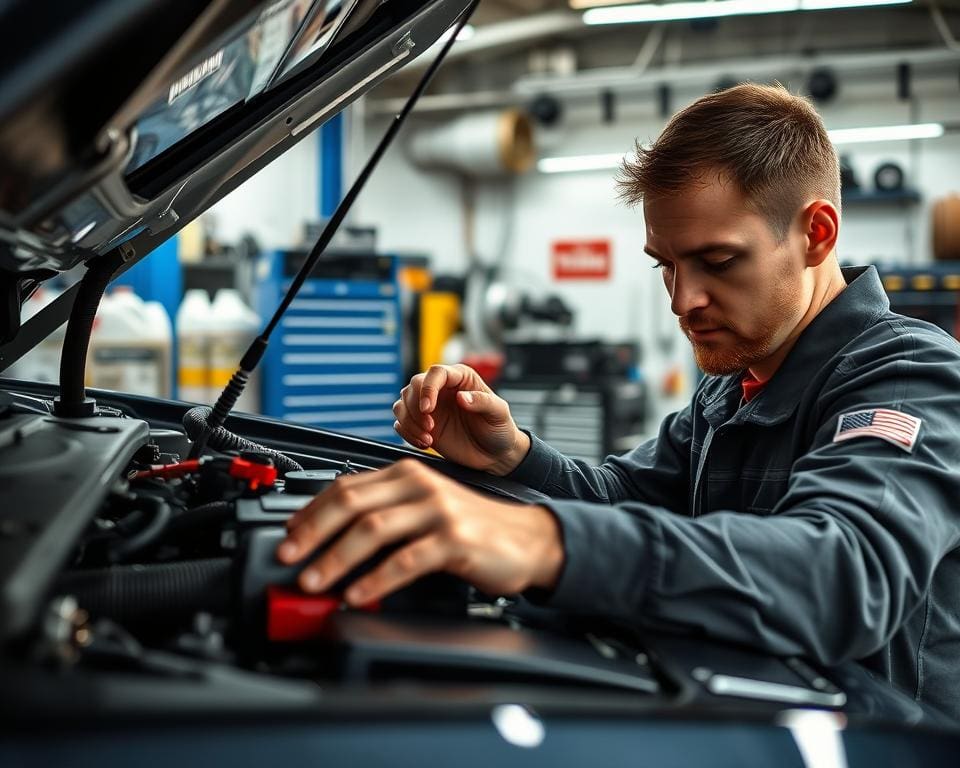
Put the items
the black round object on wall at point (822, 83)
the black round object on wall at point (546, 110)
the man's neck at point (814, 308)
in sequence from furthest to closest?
the black round object on wall at point (546, 110)
the black round object on wall at point (822, 83)
the man's neck at point (814, 308)

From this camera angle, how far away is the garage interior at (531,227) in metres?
4.76

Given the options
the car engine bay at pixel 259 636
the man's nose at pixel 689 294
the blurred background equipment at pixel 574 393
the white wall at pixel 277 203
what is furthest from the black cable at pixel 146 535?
the white wall at pixel 277 203

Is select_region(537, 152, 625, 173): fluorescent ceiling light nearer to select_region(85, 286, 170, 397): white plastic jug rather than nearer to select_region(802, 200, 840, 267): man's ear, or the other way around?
select_region(85, 286, 170, 397): white plastic jug

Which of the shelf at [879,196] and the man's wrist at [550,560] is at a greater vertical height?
the shelf at [879,196]

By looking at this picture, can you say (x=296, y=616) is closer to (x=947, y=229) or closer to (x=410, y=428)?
(x=410, y=428)

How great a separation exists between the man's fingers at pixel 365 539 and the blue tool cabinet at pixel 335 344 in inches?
163

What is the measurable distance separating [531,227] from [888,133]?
2635 mm

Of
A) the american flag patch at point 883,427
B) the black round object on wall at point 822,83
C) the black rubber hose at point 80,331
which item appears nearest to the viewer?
the american flag patch at point 883,427

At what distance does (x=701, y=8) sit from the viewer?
5.49 m

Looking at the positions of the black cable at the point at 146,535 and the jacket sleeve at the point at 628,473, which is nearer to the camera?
the black cable at the point at 146,535

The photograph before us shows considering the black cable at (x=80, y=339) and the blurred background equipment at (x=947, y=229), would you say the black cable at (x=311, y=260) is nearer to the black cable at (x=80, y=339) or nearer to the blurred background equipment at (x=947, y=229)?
the black cable at (x=80, y=339)

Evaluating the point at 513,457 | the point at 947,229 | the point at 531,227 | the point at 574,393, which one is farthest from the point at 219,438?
the point at 531,227

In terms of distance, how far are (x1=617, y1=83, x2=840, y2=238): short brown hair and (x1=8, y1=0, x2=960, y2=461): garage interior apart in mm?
3354

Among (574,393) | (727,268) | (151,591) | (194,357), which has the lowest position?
(574,393)
